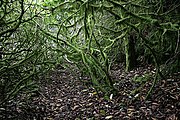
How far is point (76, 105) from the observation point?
5.33 meters

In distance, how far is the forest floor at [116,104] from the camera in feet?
13.5

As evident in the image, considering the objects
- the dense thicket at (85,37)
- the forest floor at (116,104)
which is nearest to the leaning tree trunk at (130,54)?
the dense thicket at (85,37)

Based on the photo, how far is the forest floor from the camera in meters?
4.10

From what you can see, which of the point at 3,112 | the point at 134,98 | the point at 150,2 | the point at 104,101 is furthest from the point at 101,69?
the point at 3,112

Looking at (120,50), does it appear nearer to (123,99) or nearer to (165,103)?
(123,99)

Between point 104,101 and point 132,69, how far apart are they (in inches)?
102

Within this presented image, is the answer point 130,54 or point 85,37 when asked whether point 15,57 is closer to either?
point 85,37

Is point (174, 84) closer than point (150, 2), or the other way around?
point (174, 84)

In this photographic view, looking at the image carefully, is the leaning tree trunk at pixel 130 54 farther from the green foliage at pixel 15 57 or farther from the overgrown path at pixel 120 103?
the green foliage at pixel 15 57

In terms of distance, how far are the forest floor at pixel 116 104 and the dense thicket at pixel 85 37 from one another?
0.95 feet

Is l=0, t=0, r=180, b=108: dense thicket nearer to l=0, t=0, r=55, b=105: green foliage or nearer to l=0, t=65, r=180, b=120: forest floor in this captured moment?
l=0, t=0, r=55, b=105: green foliage

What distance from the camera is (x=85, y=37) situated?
533 centimetres

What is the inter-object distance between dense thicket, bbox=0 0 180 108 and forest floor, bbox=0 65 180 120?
291mm

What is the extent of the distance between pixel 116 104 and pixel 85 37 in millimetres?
1480
